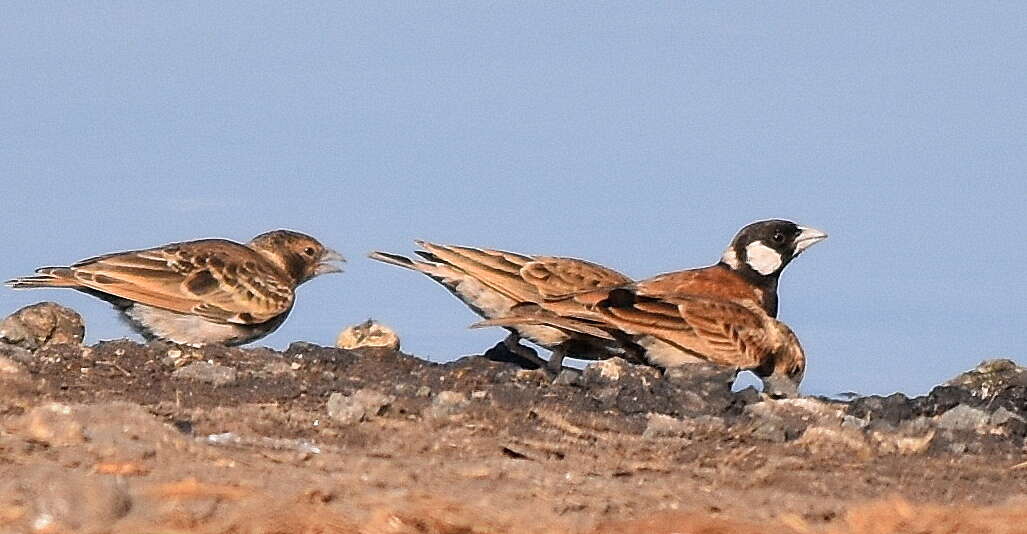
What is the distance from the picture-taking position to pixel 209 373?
9.85 meters

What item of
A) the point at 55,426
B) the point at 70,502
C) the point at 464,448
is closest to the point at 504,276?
the point at 464,448

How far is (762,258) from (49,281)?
5.44 m

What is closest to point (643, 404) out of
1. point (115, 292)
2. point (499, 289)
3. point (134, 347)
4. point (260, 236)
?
point (134, 347)

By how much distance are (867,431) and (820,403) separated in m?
0.84

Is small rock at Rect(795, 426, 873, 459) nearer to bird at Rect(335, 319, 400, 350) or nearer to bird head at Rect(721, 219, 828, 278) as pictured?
bird at Rect(335, 319, 400, 350)

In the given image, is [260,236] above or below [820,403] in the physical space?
above

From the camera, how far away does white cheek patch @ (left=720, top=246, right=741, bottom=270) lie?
47.9 ft

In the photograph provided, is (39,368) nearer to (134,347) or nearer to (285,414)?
(134,347)

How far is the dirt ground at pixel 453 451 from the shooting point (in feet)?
19.1

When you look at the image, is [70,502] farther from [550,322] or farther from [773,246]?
[773,246]

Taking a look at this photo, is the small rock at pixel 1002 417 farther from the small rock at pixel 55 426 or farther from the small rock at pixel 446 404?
the small rock at pixel 55 426

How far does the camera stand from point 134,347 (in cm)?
1084

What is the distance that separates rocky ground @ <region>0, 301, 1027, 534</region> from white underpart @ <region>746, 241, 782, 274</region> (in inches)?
108

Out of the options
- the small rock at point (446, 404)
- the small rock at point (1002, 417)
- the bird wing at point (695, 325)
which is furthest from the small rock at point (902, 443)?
the bird wing at point (695, 325)
